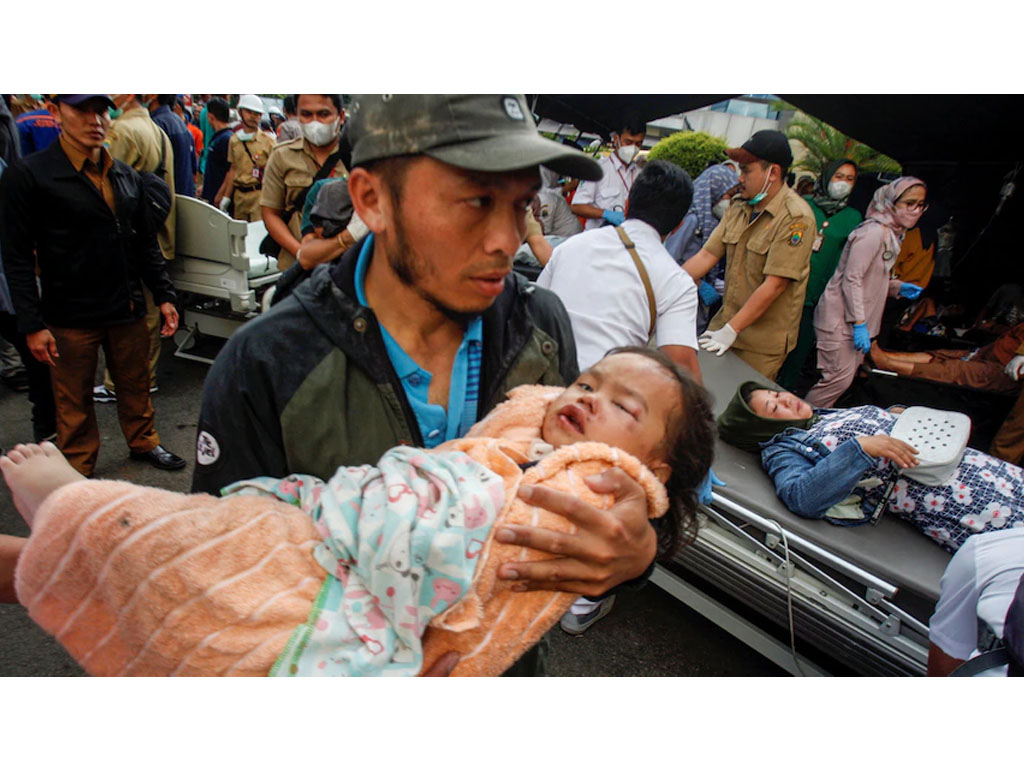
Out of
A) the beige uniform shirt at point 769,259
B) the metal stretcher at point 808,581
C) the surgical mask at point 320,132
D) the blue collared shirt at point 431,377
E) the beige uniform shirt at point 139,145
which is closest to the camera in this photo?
the blue collared shirt at point 431,377

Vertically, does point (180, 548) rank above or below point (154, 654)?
above

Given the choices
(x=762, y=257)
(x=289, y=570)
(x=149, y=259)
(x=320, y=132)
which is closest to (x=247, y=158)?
(x=320, y=132)

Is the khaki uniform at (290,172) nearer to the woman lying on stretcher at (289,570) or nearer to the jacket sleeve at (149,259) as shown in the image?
the jacket sleeve at (149,259)

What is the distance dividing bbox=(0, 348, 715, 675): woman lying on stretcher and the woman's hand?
205 cm

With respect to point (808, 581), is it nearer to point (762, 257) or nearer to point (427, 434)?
point (427, 434)

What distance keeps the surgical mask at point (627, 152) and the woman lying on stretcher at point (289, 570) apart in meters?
5.10

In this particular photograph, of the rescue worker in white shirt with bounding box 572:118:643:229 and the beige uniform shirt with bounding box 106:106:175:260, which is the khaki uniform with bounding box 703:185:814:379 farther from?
the beige uniform shirt with bounding box 106:106:175:260

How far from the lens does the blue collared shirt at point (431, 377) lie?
1157 mm

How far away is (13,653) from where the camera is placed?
2229 mm

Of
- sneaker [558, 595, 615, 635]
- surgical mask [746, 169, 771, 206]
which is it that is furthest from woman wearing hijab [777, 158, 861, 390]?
sneaker [558, 595, 615, 635]

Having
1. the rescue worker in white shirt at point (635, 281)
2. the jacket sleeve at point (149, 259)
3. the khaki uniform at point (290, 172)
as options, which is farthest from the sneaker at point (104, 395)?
the rescue worker in white shirt at point (635, 281)

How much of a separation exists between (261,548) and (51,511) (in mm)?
362
